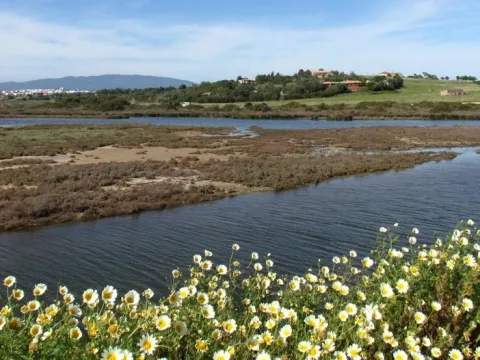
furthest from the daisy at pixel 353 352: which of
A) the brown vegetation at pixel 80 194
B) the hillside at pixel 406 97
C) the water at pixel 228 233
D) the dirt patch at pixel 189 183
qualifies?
the hillside at pixel 406 97

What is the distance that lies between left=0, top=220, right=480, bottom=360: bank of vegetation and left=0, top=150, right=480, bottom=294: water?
809 centimetres

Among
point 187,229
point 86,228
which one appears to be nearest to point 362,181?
point 187,229

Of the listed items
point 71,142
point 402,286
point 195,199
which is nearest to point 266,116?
point 71,142

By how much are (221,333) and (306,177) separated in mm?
27285

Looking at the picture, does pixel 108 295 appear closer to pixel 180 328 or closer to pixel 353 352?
pixel 180 328

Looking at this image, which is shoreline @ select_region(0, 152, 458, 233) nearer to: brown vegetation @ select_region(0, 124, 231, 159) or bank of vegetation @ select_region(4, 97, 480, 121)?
brown vegetation @ select_region(0, 124, 231, 159)

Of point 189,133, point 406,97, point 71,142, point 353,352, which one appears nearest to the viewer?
point 353,352

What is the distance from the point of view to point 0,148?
4381 cm

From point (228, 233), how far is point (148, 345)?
15.1m

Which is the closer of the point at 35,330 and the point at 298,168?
the point at 35,330

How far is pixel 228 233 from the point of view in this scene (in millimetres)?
18938

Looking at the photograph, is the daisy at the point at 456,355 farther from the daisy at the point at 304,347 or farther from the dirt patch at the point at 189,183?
the dirt patch at the point at 189,183

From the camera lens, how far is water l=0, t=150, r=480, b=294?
14969mm

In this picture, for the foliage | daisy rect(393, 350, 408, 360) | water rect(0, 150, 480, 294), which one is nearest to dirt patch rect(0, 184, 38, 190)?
water rect(0, 150, 480, 294)
